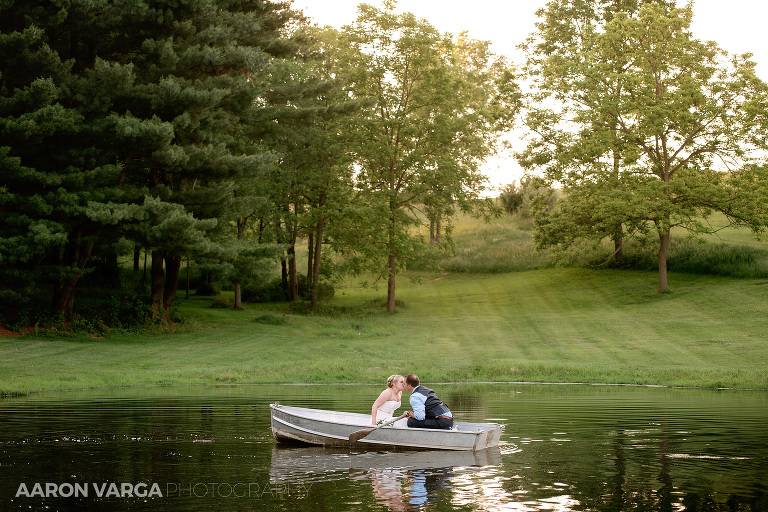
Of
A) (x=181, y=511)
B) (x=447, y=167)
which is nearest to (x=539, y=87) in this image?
(x=447, y=167)

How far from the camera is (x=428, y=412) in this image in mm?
15297

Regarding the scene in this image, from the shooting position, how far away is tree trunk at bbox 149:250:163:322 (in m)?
40.1

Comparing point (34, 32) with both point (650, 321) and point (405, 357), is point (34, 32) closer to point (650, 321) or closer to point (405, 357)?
point (405, 357)

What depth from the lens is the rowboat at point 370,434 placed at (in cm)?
1457

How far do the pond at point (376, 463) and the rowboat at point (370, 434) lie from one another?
0.23 m

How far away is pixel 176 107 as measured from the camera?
35594 millimetres

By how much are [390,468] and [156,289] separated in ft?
98.7

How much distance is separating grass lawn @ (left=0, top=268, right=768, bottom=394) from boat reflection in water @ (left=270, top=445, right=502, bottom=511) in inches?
580

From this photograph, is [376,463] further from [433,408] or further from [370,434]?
[433,408]

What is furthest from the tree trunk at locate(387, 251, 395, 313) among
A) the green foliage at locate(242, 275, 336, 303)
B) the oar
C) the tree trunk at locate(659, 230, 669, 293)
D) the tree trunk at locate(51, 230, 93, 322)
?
the oar

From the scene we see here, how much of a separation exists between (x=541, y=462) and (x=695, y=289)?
38.2 m

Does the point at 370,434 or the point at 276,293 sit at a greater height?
the point at 276,293

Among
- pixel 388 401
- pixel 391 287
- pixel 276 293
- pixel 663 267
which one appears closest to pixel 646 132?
pixel 663 267

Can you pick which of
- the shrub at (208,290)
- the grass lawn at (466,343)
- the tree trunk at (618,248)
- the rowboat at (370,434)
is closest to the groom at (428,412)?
the rowboat at (370,434)
